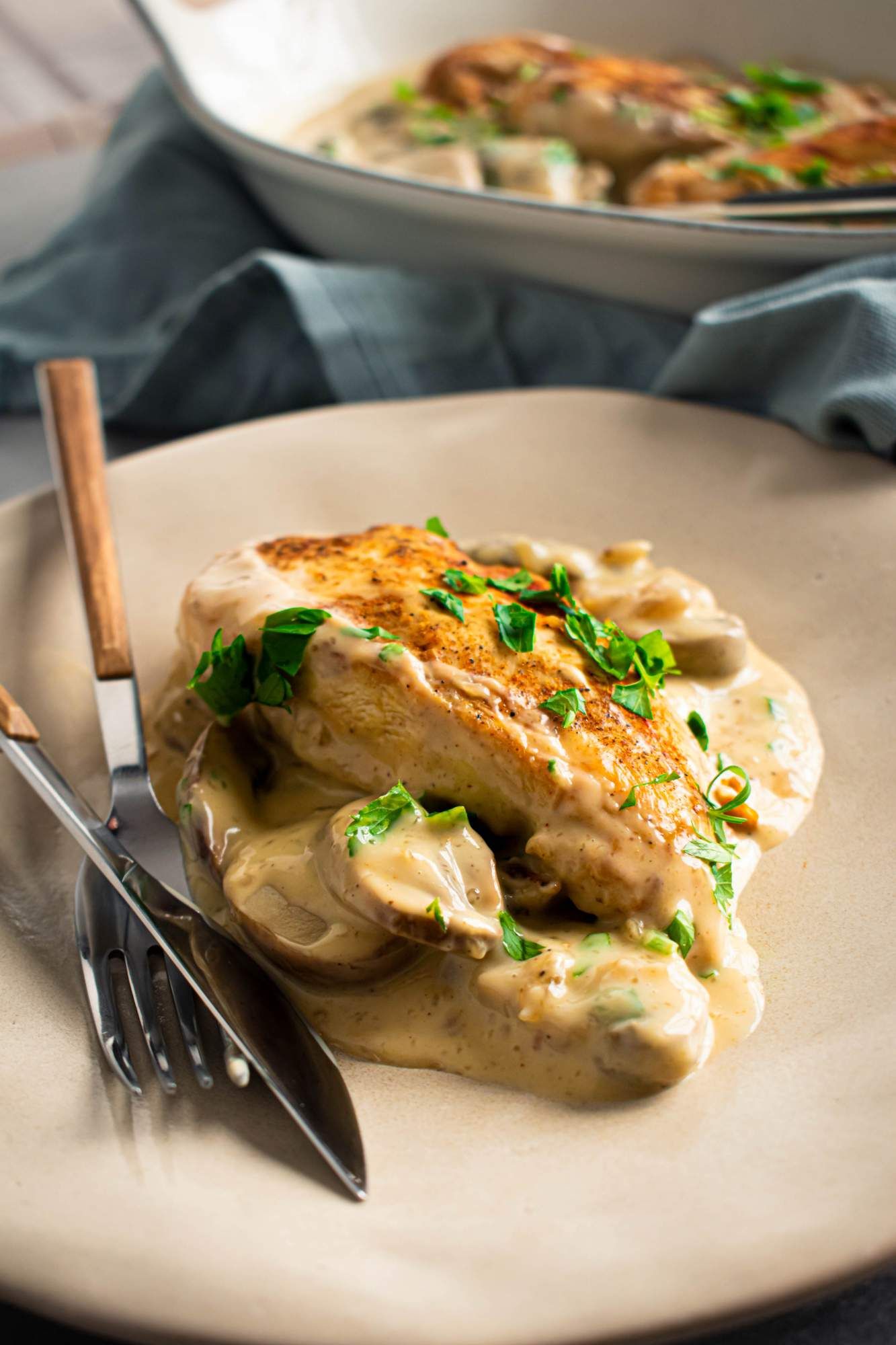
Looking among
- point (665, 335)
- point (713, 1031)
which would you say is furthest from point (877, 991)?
point (665, 335)

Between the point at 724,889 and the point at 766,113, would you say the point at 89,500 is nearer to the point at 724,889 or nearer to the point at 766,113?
the point at 724,889

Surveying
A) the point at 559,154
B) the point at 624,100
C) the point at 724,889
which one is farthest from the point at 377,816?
the point at 624,100

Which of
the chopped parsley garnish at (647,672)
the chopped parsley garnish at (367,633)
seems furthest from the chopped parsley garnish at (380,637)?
the chopped parsley garnish at (647,672)

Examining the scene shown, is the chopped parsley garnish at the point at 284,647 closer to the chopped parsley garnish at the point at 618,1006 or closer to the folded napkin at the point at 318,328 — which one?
the chopped parsley garnish at the point at 618,1006

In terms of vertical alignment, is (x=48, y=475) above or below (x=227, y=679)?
below

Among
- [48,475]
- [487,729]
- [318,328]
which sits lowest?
[48,475]

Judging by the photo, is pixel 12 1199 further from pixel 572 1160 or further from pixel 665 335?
pixel 665 335
